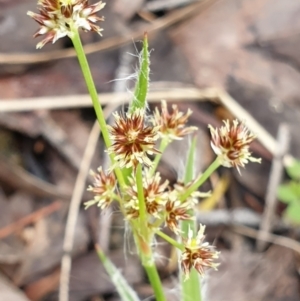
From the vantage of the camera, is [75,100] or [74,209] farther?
[75,100]

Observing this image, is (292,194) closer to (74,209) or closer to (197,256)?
(74,209)

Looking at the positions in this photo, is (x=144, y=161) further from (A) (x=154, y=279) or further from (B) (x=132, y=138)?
(A) (x=154, y=279)

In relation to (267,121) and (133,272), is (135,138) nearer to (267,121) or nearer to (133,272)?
(133,272)

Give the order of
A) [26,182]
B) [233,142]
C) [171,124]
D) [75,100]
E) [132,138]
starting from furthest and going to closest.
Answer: [75,100] < [26,182] < [171,124] < [233,142] < [132,138]

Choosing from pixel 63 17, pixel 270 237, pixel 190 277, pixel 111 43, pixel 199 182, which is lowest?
pixel 270 237

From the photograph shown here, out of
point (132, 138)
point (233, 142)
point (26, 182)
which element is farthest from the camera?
point (26, 182)

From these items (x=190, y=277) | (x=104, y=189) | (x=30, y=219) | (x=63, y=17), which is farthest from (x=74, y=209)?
(x=63, y=17)

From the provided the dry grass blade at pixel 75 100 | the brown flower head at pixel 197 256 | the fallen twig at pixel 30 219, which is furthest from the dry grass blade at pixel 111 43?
the brown flower head at pixel 197 256

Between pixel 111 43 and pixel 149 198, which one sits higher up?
pixel 111 43

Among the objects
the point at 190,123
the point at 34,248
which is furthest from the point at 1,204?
the point at 190,123
